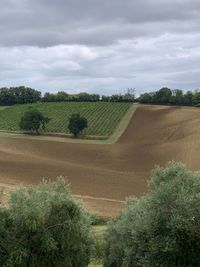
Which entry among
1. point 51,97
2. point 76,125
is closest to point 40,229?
point 76,125

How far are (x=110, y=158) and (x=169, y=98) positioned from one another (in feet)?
233

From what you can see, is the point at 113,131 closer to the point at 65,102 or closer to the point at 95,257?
the point at 65,102

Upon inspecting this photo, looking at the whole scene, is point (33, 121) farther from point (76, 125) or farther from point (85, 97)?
point (85, 97)

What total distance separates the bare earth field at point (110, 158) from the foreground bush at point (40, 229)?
30713mm

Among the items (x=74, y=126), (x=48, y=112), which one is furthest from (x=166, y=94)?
(x=74, y=126)

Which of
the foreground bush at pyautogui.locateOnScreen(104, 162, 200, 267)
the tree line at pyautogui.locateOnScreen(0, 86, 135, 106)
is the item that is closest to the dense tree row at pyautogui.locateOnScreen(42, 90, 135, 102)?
the tree line at pyautogui.locateOnScreen(0, 86, 135, 106)

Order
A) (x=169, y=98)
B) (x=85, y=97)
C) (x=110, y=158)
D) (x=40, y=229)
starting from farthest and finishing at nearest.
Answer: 1. (x=85, y=97)
2. (x=169, y=98)
3. (x=110, y=158)
4. (x=40, y=229)

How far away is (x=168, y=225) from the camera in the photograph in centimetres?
2959

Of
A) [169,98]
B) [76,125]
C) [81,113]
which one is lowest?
[76,125]

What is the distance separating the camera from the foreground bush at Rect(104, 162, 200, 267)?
1161 inches

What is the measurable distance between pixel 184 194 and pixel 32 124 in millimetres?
100780

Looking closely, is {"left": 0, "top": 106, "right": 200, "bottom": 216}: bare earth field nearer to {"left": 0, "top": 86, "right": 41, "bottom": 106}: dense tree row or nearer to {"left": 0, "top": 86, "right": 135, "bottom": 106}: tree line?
{"left": 0, "top": 86, "right": 135, "bottom": 106}: tree line

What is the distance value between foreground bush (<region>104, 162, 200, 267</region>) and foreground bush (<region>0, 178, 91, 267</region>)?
12.6 ft

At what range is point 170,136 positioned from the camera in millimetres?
112438
